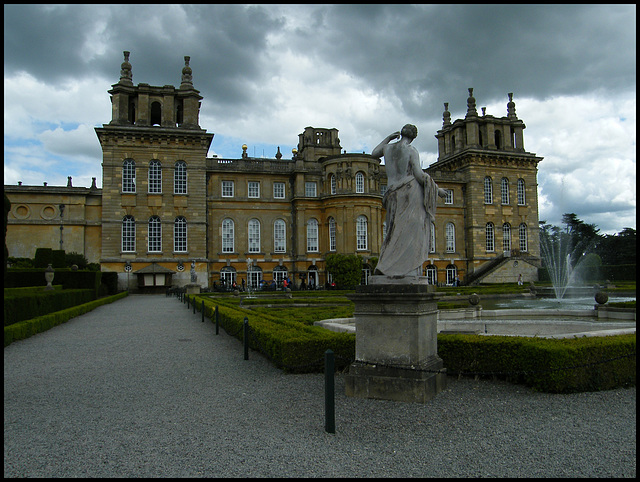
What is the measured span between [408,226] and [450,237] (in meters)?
42.6

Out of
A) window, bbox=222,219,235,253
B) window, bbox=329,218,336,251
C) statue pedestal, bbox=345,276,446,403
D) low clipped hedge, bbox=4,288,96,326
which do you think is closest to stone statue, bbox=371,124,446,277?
statue pedestal, bbox=345,276,446,403

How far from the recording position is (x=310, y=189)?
144 ft

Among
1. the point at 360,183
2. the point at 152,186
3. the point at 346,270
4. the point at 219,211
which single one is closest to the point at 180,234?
the point at 219,211

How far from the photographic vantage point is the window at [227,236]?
42219 mm

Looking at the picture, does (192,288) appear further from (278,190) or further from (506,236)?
(506,236)

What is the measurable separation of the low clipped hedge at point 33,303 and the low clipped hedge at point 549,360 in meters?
11.5

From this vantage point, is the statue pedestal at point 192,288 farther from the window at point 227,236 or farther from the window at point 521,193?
the window at point 521,193

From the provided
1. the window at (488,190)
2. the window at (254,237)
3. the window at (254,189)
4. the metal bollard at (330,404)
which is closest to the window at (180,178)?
the window at (254,189)

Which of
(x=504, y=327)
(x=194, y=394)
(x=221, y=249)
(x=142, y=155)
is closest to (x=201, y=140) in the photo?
(x=142, y=155)

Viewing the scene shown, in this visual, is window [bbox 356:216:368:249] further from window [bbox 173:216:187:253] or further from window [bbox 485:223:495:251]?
window [bbox 173:216:187:253]

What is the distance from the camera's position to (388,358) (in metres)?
6.52

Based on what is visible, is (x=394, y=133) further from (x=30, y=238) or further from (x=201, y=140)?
(x=30, y=238)

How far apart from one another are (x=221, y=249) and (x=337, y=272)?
397 inches

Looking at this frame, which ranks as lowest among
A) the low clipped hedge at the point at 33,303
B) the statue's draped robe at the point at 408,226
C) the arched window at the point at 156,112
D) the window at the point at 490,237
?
the low clipped hedge at the point at 33,303
